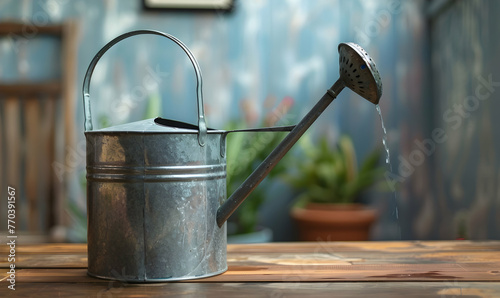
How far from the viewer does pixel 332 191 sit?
225 cm

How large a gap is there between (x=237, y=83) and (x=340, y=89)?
66.4 inches

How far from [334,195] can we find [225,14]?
3.26 feet

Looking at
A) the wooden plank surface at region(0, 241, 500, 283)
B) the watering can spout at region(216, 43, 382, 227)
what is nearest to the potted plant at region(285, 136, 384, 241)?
the wooden plank surface at region(0, 241, 500, 283)

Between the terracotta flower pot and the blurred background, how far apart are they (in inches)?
10.3

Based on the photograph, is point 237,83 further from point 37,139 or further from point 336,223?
point 37,139

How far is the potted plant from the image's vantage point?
2.08 m

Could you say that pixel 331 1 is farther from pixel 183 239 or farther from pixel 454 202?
pixel 183 239

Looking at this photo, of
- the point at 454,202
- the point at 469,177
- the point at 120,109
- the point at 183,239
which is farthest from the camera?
the point at 120,109

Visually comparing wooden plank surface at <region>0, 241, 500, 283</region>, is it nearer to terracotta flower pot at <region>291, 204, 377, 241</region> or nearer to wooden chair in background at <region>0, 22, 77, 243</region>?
terracotta flower pot at <region>291, 204, 377, 241</region>

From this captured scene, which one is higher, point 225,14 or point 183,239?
point 225,14

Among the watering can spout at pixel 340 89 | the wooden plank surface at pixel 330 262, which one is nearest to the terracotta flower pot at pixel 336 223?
the wooden plank surface at pixel 330 262

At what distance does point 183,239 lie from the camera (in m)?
0.77

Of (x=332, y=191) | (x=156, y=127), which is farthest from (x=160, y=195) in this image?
(x=332, y=191)

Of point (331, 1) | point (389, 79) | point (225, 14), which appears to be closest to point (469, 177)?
point (389, 79)
